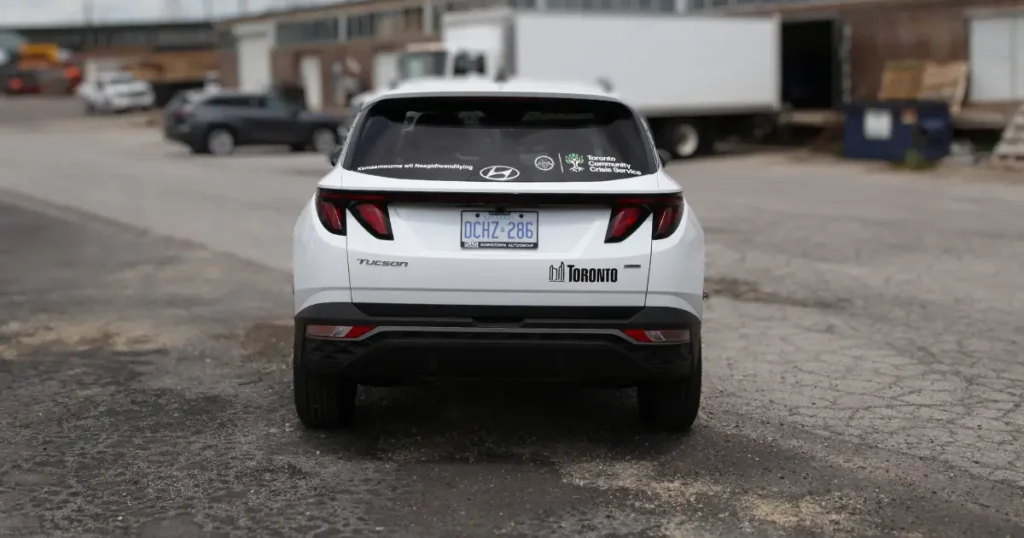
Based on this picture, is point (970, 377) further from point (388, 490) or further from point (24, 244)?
point (24, 244)

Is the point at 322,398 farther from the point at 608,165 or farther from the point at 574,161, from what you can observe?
the point at 608,165

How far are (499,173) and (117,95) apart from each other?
191ft

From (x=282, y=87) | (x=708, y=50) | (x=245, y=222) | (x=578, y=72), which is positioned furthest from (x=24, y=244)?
(x=282, y=87)

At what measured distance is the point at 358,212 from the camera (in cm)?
539

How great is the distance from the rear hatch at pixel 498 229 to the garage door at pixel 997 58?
75.7ft

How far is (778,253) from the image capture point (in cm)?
1245

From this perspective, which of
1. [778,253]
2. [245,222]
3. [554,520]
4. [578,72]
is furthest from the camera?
[578,72]

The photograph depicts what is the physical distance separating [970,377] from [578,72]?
18.4 meters

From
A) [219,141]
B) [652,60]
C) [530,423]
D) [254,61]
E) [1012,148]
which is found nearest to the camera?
[530,423]

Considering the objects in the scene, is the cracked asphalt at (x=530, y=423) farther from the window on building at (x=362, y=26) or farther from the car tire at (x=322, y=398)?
the window on building at (x=362, y=26)

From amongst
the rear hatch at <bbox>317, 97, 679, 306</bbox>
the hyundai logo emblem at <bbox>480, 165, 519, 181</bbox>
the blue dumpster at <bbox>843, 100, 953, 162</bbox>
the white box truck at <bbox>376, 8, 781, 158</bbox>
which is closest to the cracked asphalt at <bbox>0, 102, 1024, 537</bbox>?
the rear hatch at <bbox>317, 97, 679, 306</bbox>

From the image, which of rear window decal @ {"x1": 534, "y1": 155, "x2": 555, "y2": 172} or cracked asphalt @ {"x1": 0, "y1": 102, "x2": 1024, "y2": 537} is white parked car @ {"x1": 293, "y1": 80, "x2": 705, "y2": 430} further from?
cracked asphalt @ {"x1": 0, "y1": 102, "x2": 1024, "y2": 537}

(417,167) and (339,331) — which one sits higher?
(417,167)

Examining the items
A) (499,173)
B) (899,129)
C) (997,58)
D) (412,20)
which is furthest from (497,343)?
(412,20)
